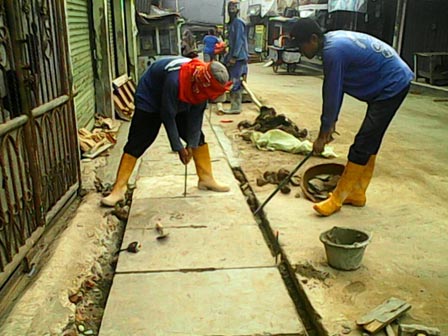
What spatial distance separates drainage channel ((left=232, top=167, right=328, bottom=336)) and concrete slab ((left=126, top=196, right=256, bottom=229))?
0.12 metres

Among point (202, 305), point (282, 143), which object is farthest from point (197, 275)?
point (282, 143)

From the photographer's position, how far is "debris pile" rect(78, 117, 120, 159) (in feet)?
18.2

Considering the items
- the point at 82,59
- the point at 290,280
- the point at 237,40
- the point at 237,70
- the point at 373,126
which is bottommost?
the point at 290,280

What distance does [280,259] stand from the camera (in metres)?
3.25

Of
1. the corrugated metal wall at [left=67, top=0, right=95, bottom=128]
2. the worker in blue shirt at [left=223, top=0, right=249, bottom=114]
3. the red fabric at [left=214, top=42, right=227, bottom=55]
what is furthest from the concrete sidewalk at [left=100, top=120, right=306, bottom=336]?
the red fabric at [left=214, top=42, right=227, bottom=55]

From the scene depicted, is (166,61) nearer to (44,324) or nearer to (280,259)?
(280,259)

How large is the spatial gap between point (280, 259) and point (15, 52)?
7.25 feet

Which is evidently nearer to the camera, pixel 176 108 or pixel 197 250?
pixel 197 250

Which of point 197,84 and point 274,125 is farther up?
point 197,84

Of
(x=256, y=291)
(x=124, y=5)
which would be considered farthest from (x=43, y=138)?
(x=124, y=5)

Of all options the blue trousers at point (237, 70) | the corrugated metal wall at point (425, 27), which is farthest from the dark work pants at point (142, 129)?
the corrugated metal wall at point (425, 27)

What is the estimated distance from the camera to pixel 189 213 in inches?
152

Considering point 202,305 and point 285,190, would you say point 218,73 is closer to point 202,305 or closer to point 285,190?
point 285,190

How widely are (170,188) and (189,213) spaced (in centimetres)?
69
